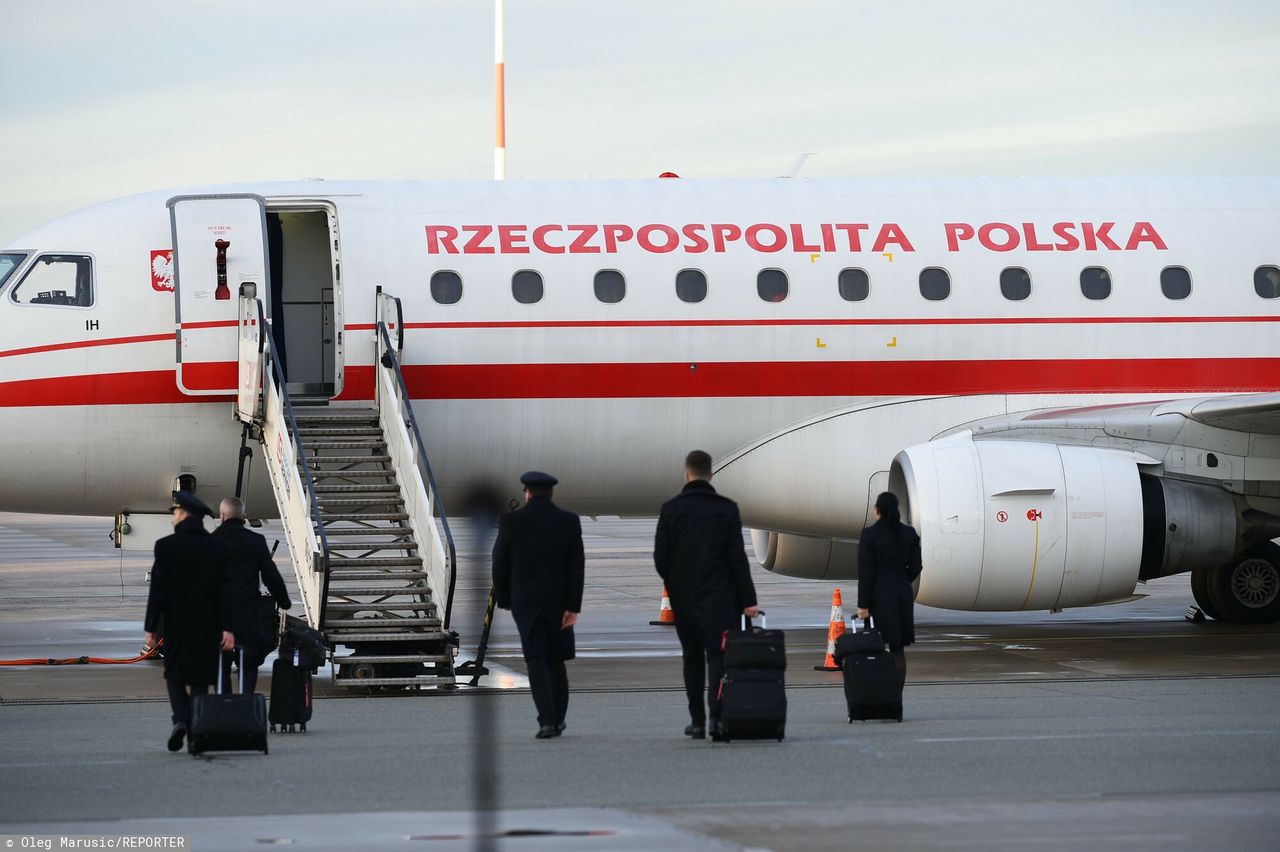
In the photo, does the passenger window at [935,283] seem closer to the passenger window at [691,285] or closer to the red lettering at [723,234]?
the red lettering at [723,234]

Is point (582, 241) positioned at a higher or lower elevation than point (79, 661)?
higher

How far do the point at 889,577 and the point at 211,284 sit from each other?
7631 mm

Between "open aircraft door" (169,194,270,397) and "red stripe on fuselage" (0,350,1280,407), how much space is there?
18cm

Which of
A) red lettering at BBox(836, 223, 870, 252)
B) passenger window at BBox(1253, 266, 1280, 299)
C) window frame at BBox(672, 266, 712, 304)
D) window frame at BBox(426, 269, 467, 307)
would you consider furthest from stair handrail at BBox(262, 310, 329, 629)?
passenger window at BBox(1253, 266, 1280, 299)

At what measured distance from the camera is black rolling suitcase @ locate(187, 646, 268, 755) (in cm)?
1024

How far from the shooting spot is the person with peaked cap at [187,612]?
34.4 ft

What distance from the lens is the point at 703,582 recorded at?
426 inches

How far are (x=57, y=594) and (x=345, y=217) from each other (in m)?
11.5

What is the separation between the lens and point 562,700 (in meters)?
11.1

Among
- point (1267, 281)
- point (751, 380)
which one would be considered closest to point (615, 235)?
point (751, 380)

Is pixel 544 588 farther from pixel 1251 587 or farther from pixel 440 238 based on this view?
pixel 1251 587

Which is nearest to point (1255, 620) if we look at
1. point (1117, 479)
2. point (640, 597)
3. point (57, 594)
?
point (1117, 479)

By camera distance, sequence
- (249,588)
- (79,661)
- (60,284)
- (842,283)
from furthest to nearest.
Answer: (842,283)
(60,284)
(79,661)
(249,588)

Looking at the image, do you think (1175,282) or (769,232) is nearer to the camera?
(769,232)
